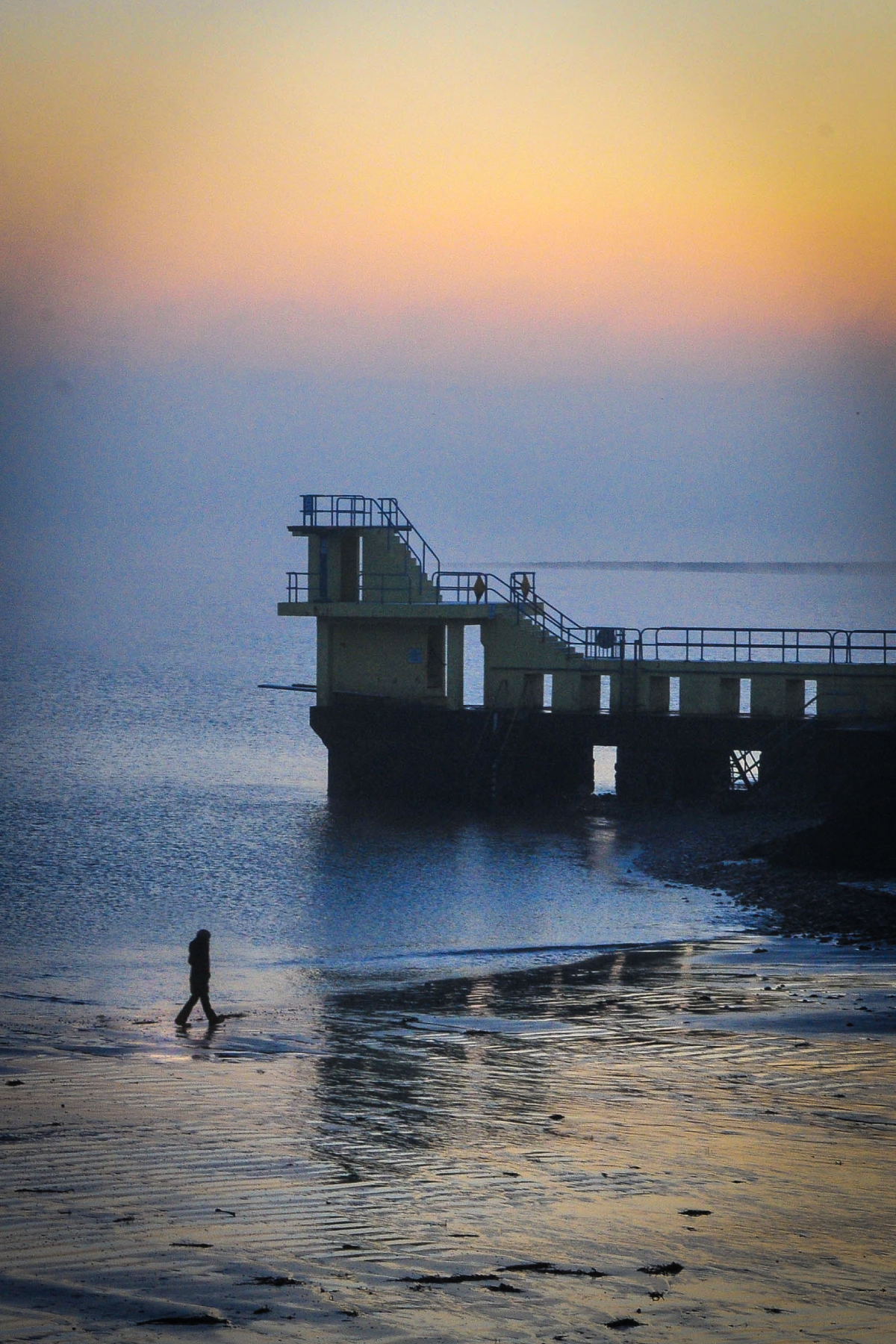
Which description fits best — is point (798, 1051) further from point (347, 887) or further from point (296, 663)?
point (296, 663)

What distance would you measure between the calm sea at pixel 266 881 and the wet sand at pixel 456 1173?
4.02 meters

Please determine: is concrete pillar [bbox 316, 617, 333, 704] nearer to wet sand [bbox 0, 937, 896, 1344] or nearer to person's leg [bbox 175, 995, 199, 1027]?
wet sand [bbox 0, 937, 896, 1344]

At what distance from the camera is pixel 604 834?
35.1 meters

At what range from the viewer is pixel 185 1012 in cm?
1675

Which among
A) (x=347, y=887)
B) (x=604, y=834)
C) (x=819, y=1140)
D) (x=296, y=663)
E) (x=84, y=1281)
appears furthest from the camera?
(x=296, y=663)

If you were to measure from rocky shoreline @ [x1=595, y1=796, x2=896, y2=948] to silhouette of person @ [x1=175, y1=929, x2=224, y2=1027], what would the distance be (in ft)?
30.3

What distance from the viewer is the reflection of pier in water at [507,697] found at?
37312mm

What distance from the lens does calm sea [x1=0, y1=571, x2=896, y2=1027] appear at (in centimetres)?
2177

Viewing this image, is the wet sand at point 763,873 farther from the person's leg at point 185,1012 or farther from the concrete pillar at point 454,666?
the person's leg at point 185,1012

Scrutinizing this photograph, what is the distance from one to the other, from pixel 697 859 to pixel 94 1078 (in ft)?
62.5

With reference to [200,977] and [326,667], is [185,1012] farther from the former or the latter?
[326,667]

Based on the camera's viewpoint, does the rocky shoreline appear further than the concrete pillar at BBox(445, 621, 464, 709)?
No

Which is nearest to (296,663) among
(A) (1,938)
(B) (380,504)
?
(B) (380,504)

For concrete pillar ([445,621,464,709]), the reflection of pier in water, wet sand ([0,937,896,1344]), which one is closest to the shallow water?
wet sand ([0,937,896,1344])
